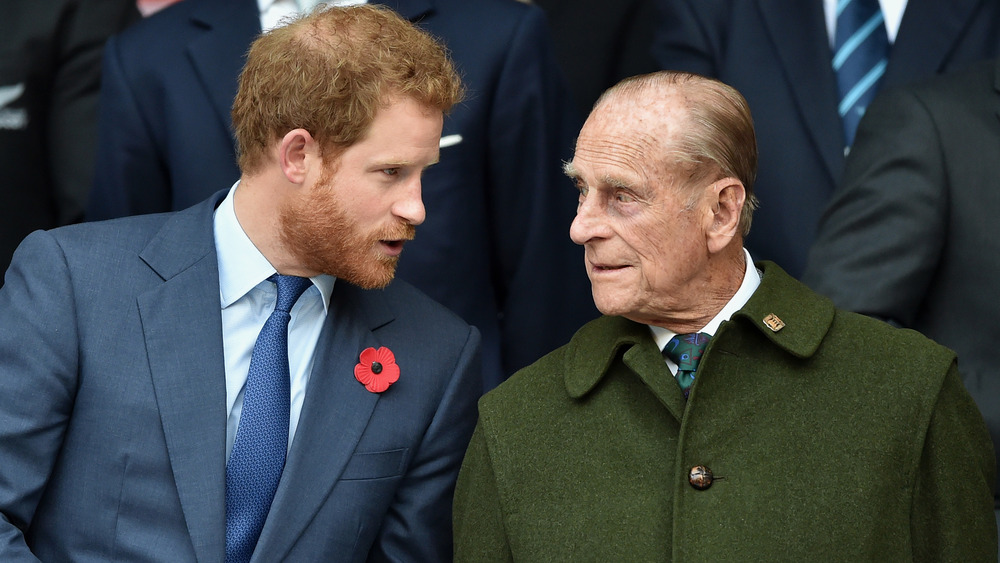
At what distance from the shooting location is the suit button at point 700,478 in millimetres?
2627

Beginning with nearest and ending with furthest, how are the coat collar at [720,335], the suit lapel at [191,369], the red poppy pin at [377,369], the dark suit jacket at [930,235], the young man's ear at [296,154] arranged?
1. the coat collar at [720,335]
2. the suit lapel at [191,369]
3. the young man's ear at [296,154]
4. the red poppy pin at [377,369]
5. the dark suit jacket at [930,235]

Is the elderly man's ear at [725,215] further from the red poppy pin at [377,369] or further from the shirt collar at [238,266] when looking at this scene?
the shirt collar at [238,266]

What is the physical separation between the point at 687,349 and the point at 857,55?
160 cm

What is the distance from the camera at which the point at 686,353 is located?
2.78 m

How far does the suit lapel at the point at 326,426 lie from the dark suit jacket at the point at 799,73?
1.40 meters

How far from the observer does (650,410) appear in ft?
9.02

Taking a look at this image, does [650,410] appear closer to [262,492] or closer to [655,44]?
[262,492]

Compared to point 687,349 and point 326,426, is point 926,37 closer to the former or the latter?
point 687,349

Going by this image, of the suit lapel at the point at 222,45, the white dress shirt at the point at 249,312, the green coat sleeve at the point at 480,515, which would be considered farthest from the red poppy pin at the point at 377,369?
the suit lapel at the point at 222,45

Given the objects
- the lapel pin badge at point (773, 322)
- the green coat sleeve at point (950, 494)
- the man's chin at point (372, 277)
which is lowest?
the green coat sleeve at point (950, 494)

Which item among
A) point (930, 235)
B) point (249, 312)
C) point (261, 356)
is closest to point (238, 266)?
point (249, 312)

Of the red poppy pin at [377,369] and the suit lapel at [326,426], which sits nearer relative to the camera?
the suit lapel at [326,426]

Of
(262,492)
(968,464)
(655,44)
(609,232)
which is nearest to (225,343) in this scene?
(262,492)

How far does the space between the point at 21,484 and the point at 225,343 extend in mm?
496
